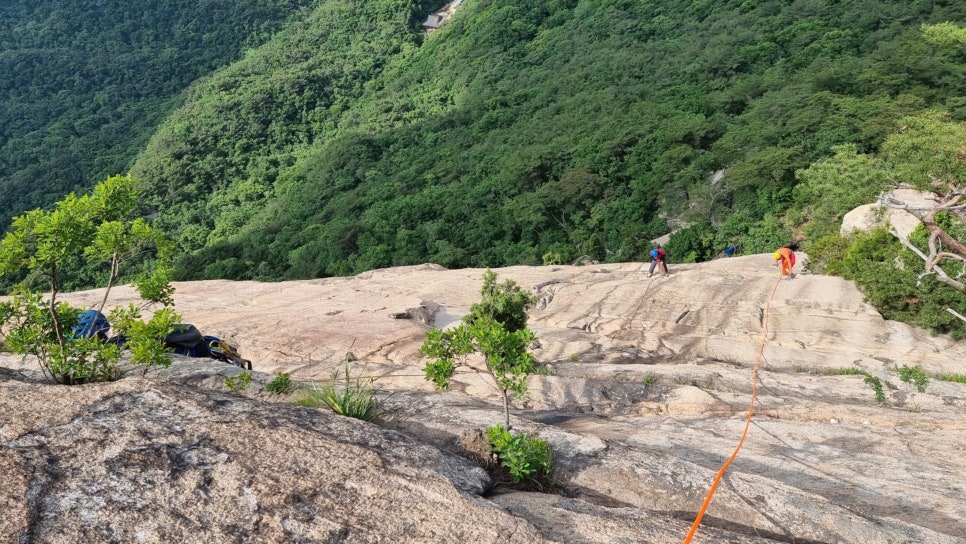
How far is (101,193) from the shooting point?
6.26 m

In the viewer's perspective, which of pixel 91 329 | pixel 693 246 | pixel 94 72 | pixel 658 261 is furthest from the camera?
pixel 94 72

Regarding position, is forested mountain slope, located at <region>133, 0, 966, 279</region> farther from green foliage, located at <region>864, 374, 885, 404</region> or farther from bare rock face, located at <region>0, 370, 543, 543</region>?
bare rock face, located at <region>0, 370, 543, 543</region>

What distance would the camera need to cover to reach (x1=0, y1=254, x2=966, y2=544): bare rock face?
3732mm

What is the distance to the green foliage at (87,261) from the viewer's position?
19.4 ft

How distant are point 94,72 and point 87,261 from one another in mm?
118678

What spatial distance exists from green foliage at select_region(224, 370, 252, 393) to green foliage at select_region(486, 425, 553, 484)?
3.18 meters

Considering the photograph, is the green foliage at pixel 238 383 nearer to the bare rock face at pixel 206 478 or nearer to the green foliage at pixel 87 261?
the green foliage at pixel 87 261

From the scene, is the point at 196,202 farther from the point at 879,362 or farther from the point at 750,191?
the point at 879,362

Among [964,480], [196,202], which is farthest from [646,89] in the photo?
[964,480]

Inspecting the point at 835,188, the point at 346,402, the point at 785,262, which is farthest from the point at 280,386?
the point at 835,188

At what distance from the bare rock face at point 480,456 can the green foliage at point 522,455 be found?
0.55 feet

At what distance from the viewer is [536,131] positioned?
211 ft

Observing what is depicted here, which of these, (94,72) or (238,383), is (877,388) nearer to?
(238,383)

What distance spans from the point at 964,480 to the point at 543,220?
128 ft
